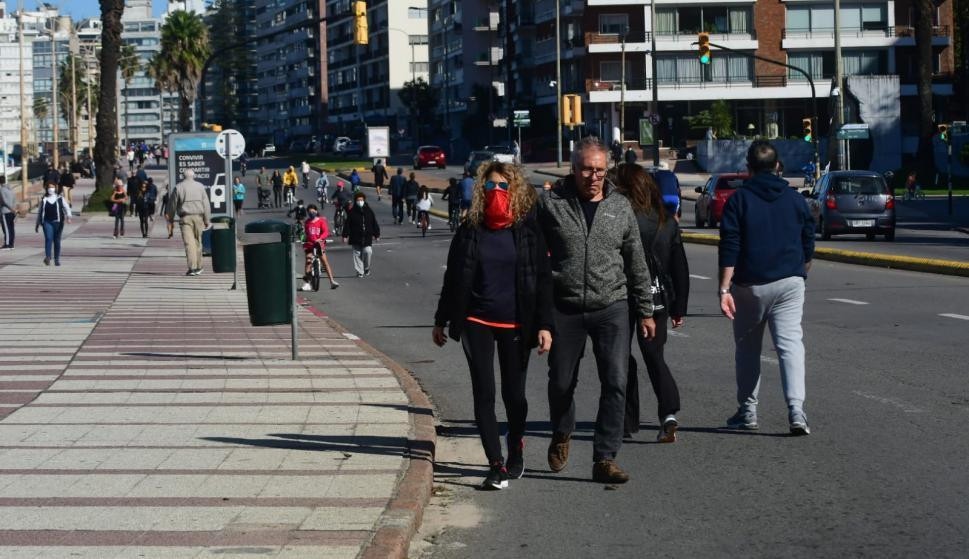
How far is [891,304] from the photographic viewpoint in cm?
1938

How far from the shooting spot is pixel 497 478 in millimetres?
8430

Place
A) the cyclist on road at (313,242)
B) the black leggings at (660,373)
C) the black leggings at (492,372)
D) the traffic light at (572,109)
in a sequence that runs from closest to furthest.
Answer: the black leggings at (492,372) < the black leggings at (660,373) < the cyclist on road at (313,242) < the traffic light at (572,109)

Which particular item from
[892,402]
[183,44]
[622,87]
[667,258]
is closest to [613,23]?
[622,87]

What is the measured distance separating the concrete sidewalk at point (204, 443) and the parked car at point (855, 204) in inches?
725

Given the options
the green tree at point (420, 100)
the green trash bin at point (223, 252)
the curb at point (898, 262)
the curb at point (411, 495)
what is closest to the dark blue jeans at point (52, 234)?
the green trash bin at point (223, 252)

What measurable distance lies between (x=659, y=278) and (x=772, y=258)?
0.75 meters

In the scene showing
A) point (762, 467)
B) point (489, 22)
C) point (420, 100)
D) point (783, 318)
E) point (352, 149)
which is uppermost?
point (489, 22)

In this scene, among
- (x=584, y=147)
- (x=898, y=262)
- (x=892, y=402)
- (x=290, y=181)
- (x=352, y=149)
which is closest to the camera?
(x=584, y=147)

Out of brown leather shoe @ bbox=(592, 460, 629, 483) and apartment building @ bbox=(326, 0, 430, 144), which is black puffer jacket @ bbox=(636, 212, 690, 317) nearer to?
brown leather shoe @ bbox=(592, 460, 629, 483)

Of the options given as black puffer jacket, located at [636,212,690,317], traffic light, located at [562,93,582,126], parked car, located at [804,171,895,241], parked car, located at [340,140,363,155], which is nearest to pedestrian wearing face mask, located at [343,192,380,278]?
parked car, located at [804,171,895,241]

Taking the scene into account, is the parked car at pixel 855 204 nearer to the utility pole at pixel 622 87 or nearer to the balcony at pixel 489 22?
the utility pole at pixel 622 87

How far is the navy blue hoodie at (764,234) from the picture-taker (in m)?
9.89

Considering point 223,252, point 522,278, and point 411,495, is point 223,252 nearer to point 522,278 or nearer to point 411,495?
point 522,278

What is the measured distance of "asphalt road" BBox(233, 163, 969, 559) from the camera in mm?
7168
